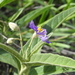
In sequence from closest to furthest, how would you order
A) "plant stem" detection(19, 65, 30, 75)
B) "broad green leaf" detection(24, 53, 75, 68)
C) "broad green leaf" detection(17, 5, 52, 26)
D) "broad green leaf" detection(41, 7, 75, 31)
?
"broad green leaf" detection(24, 53, 75, 68) → "plant stem" detection(19, 65, 30, 75) → "broad green leaf" detection(41, 7, 75, 31) → "broad green leaf" detection(17, 5, 52, 26)

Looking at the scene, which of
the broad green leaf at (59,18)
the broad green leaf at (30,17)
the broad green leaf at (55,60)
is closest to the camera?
the broad green leaf at (55,60)

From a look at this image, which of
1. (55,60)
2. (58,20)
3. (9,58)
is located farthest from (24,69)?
(58,20)

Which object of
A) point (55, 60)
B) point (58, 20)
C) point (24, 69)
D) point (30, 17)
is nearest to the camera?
point (55, 60)

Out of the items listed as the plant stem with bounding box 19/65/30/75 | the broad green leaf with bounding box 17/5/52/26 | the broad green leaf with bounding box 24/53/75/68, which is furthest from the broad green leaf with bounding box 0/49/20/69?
the broad green leaf with bounding box 17/5/52/26

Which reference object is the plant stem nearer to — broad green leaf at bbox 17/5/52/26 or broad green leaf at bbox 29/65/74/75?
broad green leaf at bbox 29/65/74/75

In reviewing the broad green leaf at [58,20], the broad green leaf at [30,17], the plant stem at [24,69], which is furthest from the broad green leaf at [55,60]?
the broad green leaf at [30,17]

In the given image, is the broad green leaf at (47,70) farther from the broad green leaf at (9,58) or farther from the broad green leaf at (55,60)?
the broad green leaf at (55,60)

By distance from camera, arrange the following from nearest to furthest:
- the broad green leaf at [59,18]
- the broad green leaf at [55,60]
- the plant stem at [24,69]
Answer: the broad green leaf at [55,60]
the plant stem at [24,69]
the broad green leaf at [59,18]

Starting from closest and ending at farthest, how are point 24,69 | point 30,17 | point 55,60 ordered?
point 55,60
point 24,69
point 30,17

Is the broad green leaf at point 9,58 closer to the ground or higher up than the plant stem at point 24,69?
higher up

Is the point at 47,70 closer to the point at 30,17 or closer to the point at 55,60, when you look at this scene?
the point at 55,60

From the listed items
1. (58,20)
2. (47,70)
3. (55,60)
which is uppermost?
(58,20)
